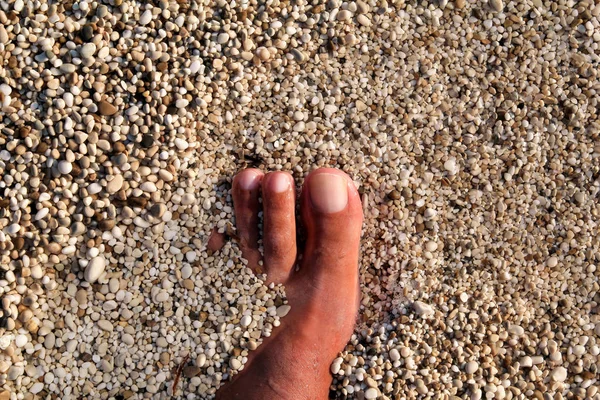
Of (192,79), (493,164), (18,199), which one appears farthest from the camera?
(493,164)

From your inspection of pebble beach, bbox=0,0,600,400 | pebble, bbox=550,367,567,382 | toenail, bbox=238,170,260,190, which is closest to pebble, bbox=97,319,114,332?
pebble beach, bbox=0,0,600,400

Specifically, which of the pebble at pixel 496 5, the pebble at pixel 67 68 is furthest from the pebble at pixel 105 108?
the pebble at pixel 496 5

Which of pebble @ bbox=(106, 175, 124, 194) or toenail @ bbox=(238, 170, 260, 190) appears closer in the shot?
pebble @ bbox=(106, 175, 124, 194)

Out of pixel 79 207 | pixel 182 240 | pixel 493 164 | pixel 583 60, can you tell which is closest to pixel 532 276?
pixel 493 164

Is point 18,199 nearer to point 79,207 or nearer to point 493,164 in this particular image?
point 79,207

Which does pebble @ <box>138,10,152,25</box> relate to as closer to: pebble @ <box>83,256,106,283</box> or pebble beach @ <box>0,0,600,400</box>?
pebble beach @ <box>0,0,600,400</box>

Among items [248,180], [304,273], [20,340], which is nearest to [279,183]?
[248,180]

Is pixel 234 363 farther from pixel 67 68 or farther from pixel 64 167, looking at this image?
pixel 67 68
